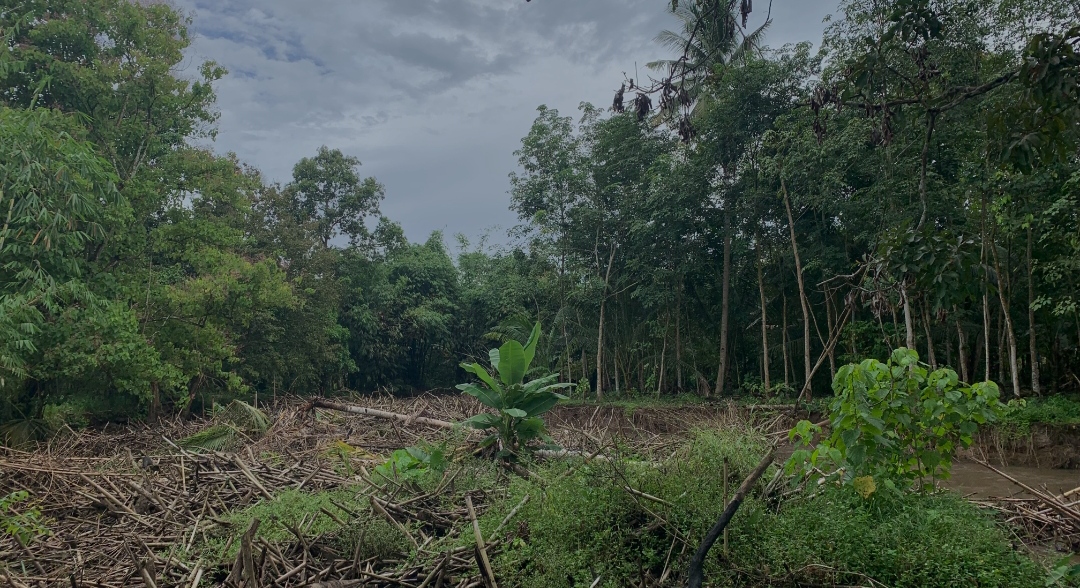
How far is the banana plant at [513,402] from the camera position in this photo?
5.70 meters

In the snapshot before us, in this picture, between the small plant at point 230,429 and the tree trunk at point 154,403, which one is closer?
the small plant at point 230,429

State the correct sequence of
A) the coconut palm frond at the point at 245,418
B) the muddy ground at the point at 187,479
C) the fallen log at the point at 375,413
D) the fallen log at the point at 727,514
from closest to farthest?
the fallen log at the point at 727,514, the muddy ground at the point at 187,479, the fallen log at the point at 375,413, the coconut palm frond at the point at 245,418

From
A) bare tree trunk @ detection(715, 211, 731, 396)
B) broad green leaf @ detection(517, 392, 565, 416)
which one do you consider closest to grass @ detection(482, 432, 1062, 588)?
broad green leaf @ detection(517, 392, 565, 416)

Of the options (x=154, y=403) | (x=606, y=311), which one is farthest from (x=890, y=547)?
(x=606, y=311)

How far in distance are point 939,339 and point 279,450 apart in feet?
46.2

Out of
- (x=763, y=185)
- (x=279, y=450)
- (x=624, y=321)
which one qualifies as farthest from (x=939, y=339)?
(x=279, y=450)

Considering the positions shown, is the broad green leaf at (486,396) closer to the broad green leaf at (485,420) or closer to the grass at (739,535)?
the broad green leaf at (485,420)

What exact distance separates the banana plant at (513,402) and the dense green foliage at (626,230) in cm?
229

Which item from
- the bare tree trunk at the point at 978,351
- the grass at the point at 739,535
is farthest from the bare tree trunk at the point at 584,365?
the grass at the point at 739,535

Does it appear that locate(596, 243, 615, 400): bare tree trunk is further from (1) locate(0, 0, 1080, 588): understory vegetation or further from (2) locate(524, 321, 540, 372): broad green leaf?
(2) locate(524, 321, 540, 372): broad green leaf

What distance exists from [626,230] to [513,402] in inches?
582

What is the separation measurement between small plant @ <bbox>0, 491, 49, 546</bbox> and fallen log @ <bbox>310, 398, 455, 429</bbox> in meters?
4.20

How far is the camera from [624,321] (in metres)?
21.3

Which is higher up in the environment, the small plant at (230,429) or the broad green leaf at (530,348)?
the broad green leaf at (530,348)
